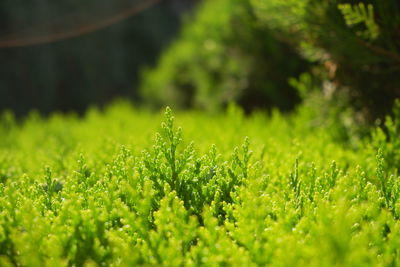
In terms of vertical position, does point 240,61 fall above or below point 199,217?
above

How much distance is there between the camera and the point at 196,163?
2643 millimetres

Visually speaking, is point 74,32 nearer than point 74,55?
Yes

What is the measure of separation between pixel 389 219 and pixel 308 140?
1849mm

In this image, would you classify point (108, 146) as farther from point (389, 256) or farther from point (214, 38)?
point (214, 38)

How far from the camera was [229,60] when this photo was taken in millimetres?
7000

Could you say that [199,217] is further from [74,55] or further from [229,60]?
[74,55]

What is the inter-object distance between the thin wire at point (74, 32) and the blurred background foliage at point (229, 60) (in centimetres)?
15

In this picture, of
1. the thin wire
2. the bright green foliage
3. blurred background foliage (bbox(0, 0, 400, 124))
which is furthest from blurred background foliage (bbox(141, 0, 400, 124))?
the thin wire

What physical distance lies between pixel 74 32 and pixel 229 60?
6939 millimetres

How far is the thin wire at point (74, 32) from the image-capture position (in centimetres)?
1180

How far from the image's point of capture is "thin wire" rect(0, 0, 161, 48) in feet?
38.7

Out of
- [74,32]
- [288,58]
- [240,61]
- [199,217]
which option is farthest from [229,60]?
[74,32]

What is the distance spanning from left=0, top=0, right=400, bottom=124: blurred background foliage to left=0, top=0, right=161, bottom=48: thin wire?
0.49 feet

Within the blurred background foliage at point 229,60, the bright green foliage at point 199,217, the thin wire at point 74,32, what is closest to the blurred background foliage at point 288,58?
the blurred background foliage at point 229,60
